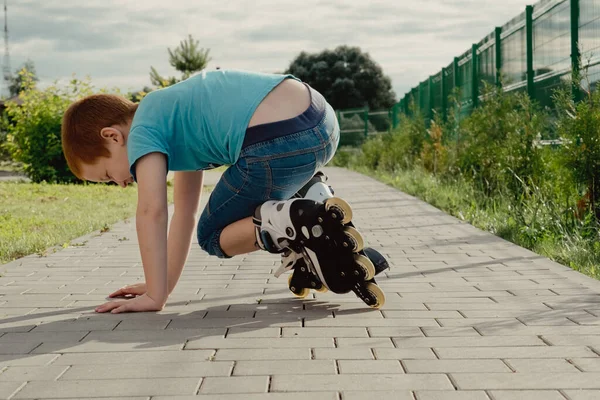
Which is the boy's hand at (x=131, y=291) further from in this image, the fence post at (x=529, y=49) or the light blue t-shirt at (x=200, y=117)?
the fence post at (x=529, y=49)

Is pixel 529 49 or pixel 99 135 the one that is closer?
pixel 99 135

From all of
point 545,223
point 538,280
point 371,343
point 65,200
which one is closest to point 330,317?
point 371,343

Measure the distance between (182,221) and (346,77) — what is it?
47405 mm

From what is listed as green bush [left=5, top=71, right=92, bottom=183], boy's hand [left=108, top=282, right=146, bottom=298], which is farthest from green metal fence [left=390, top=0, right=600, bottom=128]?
green bush [left=5, top=71, right=92, bottom=183]

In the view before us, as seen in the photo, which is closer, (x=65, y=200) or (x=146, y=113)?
(x=146, y=113)

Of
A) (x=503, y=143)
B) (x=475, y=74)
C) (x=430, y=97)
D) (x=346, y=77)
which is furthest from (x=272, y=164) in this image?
→ (x=346, y=77)

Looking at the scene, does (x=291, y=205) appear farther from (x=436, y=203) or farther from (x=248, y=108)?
(x=436, y=203)

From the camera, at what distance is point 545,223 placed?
6.32 metres

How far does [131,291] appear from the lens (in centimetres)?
400

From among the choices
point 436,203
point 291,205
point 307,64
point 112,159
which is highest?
point 307,64

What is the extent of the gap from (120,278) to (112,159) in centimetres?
146

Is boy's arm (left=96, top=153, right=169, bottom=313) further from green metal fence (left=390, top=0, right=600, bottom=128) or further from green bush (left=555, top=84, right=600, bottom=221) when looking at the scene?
green metal fence (left=390, top=0, right=600, bottom=128)

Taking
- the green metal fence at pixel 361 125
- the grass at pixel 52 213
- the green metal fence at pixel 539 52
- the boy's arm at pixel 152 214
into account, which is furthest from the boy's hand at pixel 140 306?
the green metal fence at pixel 361 125

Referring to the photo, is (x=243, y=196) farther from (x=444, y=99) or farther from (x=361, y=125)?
(x=361, y=125)
